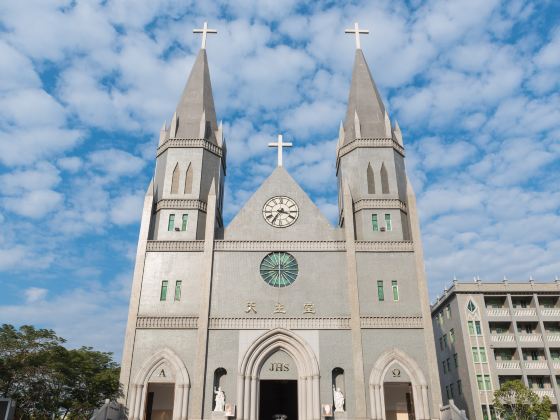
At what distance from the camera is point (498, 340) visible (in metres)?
41.5

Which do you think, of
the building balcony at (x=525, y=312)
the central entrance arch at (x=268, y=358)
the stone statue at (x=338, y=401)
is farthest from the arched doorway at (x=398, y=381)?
the building balcony at (x=525, y=312)

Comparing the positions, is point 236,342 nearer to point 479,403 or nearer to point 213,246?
point 213,246

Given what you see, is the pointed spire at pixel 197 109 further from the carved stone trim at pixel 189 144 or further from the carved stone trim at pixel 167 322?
the carved stone trim at pixel 167 322

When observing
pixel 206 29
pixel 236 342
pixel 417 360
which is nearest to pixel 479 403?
pixel 417 360

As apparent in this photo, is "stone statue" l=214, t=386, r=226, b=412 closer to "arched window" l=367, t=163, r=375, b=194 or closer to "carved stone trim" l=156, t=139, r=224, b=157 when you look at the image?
"arched window" l=367, t=163, r=375, b=194

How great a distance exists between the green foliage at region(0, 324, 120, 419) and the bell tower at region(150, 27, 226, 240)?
7859mm

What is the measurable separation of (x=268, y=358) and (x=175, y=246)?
8020 mm

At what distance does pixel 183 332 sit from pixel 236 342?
9.16 feet

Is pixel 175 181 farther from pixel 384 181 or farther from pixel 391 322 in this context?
pixel 391 322

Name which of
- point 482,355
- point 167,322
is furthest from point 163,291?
point 482,355

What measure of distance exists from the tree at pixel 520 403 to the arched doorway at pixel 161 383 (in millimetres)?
19398

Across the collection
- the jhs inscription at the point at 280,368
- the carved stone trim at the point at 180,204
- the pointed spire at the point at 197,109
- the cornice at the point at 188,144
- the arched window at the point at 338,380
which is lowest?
the arched window at the point at 338,380

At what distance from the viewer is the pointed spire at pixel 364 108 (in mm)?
33594

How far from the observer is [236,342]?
27.0m
